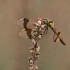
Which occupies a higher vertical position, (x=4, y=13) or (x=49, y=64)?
(x=4, y=13)

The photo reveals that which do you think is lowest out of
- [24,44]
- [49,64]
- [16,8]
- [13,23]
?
[49,64]

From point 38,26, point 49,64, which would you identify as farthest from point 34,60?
point 49,64

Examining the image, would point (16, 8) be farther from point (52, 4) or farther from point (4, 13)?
point (52, 4)

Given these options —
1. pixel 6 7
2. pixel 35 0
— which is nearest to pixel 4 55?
pixel 6 7

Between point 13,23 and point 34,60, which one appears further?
point 13,23

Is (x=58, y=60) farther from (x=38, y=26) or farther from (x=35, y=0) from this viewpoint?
(x=38, y=26)

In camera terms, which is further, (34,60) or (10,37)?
(10,37)
